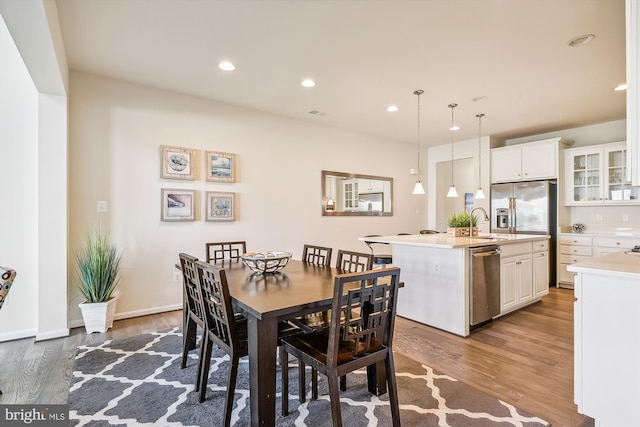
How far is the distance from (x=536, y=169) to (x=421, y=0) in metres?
4.22

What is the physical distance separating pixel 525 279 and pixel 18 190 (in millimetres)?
5290

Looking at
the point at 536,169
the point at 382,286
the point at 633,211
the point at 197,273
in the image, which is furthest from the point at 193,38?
the point at 633,211

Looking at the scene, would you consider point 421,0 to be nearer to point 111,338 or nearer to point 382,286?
point 382,286

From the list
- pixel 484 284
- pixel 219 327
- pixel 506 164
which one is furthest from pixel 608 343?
pixel 506 164

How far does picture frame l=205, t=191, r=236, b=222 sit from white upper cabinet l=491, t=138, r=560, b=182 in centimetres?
451

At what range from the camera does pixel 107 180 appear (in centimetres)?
331

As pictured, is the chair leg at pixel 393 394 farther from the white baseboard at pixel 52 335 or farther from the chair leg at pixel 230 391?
the white baseboard at pixel 52 335

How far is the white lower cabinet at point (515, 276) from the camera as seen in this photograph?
3.43 m

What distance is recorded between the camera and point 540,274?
4.02m

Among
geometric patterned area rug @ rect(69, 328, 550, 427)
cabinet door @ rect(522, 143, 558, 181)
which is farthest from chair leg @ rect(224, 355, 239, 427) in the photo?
cabinet door @ rect(522, 143, 558, 181)

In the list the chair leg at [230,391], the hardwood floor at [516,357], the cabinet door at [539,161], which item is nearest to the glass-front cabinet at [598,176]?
the cabinet door at [539,161]

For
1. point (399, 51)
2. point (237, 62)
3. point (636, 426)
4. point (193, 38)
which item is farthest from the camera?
point (237, 62)

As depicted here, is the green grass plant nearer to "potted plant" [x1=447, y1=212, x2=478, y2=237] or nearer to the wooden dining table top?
the wooden dining table top

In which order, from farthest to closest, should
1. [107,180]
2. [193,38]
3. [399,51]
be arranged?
[107,180], [399,51], [193,38]
